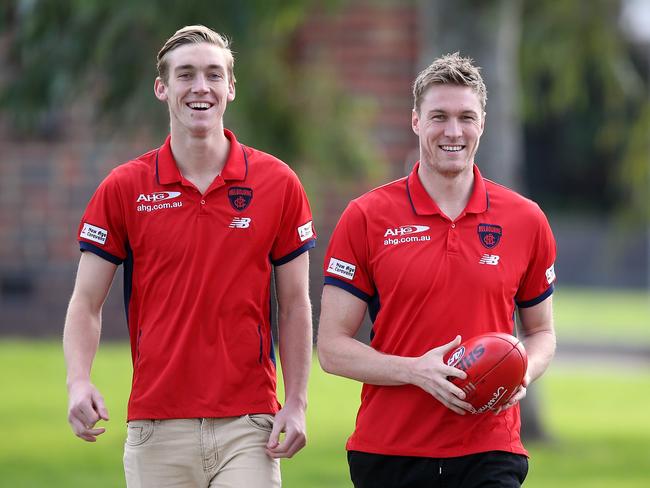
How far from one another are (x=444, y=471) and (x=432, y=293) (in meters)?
0.64

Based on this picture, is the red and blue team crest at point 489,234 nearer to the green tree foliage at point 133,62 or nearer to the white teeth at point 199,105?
the white teeth at point 199,105

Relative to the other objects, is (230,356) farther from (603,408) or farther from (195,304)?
(603,408)

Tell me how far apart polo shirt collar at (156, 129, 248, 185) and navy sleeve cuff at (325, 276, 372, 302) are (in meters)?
0.52

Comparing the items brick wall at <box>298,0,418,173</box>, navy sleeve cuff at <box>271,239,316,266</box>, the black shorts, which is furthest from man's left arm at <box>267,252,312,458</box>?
brick wall at <box>298,0,418,173</box>

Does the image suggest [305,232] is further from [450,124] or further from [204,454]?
[204,454]

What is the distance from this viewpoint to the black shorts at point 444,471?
529 cm

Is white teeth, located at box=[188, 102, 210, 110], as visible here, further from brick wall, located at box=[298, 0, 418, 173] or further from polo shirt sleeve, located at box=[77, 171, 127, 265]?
brick wall, located at box=[298, 0, 418, 173]

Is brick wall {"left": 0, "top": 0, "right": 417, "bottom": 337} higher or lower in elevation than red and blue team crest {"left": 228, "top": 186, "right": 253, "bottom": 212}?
higher

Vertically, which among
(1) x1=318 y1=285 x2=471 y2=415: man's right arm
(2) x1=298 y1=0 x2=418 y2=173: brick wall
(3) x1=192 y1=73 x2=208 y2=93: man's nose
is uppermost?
(2) x1=298 y1=0 x2=418 y2=173: brick wall

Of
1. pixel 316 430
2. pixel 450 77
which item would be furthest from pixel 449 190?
pixel 316 430

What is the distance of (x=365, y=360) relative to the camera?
533 centimetres

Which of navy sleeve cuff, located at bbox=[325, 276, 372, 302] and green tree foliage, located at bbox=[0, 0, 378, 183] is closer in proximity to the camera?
navy sleeve cuff, located at bbox=[325, 276, 372, 302]

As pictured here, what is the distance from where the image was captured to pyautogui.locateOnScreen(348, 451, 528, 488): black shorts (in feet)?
17.4

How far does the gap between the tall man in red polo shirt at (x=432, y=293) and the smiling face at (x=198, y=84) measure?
0.65 metres
